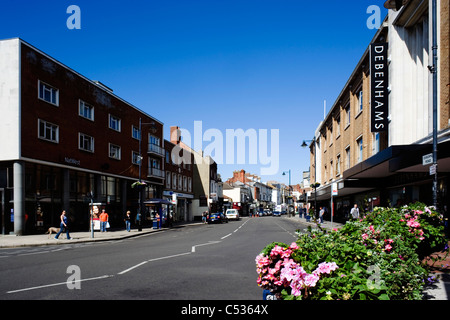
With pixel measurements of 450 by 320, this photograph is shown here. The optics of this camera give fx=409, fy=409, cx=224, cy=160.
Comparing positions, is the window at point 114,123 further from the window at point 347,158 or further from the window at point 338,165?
the window at point 338,165

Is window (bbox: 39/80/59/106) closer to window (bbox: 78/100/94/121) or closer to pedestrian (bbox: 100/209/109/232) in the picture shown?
window (bbox: 78/100/94/121)

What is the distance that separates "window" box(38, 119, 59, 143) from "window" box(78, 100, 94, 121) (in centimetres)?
363

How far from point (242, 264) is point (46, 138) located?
22.0 metres

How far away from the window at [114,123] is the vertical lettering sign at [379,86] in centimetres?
2427

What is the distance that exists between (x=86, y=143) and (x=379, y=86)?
921 inches

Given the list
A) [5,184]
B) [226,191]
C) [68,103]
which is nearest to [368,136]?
[68,103]

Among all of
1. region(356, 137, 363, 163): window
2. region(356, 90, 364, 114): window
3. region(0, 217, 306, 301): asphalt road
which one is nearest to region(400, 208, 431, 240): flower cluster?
region(0, 217, 306, 301): asphalt road

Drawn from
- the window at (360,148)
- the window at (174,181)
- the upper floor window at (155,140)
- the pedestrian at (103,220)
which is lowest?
the pedestrian at (103,220)

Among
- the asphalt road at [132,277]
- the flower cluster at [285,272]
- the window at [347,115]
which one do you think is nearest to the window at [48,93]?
the asphalt road at [132,277]

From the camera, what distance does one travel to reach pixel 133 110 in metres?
43.4

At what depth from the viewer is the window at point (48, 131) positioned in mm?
28531

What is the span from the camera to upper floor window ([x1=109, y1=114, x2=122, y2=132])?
127ft

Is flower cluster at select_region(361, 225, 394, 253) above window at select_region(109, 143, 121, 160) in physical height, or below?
below
